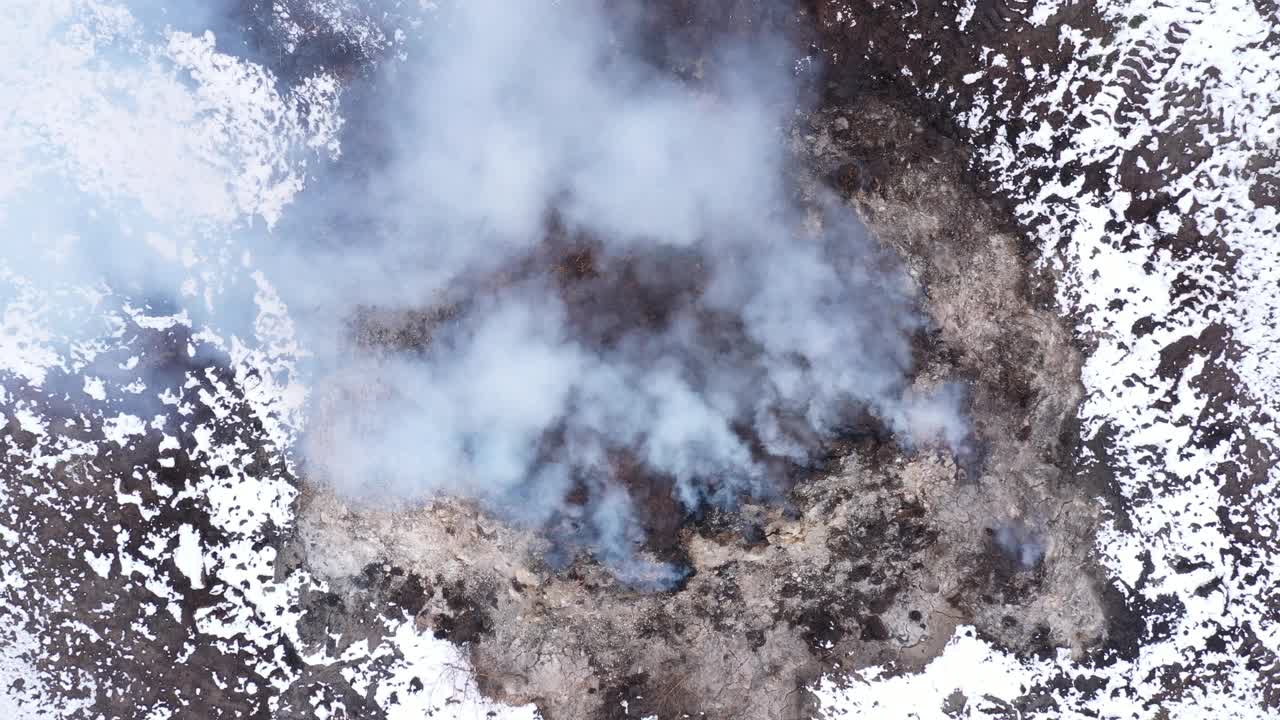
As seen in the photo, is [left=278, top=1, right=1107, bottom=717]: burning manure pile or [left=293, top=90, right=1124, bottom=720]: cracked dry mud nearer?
[left=278, top=1, right=1107, bottom=717]: burning manure pile

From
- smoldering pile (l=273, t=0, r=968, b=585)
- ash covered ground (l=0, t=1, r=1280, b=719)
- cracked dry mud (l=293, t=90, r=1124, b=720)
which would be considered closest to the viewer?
smoldering pile (l=273, t=0, r=968, b=585)

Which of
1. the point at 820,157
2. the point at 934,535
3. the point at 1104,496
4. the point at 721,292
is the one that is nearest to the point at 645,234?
the point at 721,292

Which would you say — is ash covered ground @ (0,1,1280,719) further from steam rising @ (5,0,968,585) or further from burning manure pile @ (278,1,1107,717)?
steam rising @ (5,0,968,585)

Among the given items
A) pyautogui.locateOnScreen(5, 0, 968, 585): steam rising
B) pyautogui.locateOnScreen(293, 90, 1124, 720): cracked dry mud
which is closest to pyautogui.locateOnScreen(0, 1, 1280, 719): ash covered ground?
pyautogui.locateOnScreen(293, 90, 1124, 720): cracked dry mud

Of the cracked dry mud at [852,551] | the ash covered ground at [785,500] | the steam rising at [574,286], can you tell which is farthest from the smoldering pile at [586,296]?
the cracked dry mud at [852,551]

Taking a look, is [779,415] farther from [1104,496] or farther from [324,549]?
[324,549]

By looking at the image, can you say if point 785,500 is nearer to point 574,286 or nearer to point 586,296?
point 586,296

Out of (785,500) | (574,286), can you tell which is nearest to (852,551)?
(785,500)
